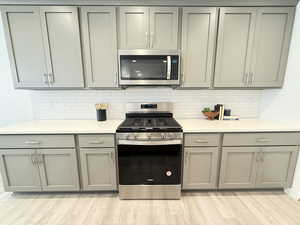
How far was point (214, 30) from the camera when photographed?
5.94 ft

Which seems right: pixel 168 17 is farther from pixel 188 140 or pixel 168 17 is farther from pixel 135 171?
pixel 135 171

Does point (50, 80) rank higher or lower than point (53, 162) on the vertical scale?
higher

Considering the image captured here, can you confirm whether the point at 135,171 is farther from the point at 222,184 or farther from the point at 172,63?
the point at 172,63

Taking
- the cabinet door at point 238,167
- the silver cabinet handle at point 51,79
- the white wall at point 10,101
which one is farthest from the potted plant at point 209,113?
the white wall at point 10,101

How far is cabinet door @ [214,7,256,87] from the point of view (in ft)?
5.85

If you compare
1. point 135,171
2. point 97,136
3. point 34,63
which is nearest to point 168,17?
point 97,136

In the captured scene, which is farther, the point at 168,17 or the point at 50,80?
the point at 50,80

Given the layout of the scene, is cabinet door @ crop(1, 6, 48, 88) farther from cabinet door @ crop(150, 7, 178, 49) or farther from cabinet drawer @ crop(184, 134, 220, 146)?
cabinet drawer @ crop(184, 134, 220, 146)

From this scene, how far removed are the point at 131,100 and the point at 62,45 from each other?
46.0 inches

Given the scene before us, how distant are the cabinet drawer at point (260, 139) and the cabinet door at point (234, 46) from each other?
706 millimetres

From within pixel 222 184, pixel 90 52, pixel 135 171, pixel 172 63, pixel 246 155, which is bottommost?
pixel 222 184

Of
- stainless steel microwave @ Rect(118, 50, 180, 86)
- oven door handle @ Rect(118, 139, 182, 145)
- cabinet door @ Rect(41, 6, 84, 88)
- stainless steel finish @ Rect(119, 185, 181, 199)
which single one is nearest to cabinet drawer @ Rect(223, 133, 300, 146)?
oven door handle @ Rect(118, 139, 182, 145)

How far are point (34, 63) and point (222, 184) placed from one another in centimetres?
296

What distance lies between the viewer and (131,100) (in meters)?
2.28
